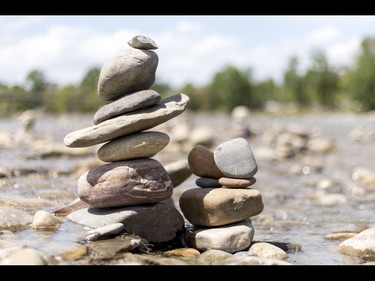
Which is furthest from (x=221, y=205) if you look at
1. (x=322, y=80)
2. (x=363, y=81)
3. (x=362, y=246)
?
(x=322, y=80)

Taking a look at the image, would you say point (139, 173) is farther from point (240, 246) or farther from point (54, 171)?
point (54, 171)

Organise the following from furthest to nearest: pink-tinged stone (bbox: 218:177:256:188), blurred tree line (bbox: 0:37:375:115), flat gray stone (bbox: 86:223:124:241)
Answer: blurred tree line (bbox: 0:37:375:115) → pink-tinged stone (bbox: 218:177:256:188) → flat gray stone (bbox: 86:223:124:241)

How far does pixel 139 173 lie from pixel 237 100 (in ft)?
258

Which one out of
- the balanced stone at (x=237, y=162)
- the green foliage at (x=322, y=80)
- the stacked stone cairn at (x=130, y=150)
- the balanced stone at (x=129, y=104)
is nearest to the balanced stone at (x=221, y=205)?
the balanced stone at (x=237, y=162)

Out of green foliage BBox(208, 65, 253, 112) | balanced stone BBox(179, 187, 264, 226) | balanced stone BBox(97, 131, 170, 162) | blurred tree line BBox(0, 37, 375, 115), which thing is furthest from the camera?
green foliage BBox(208, 65, 253, 112)

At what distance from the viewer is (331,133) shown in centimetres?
3691

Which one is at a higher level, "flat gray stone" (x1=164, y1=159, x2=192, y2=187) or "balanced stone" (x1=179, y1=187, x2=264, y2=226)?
"balanced stone" (x1=179, y1=187, x2=264, y2=226)

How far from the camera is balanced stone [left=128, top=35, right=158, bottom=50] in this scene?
7734 millimetres

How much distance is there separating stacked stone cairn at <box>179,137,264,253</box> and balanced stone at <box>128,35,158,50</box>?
1557mm

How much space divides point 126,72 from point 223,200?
2111 mm

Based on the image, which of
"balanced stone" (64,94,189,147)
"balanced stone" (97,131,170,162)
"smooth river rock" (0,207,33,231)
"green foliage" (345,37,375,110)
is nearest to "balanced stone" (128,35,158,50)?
"balanced stone" (64,94,189,147)

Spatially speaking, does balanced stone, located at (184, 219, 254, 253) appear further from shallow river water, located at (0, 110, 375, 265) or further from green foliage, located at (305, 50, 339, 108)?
green foliage, located at (305, 50, 339, 108)

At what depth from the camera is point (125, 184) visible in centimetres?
743

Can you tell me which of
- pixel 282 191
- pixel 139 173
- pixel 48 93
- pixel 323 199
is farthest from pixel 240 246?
pixel 48 93
